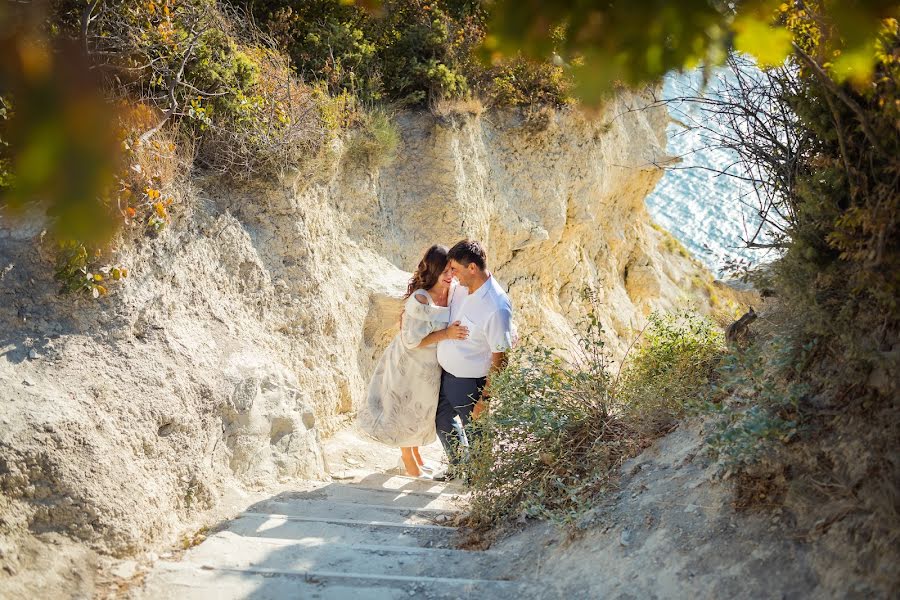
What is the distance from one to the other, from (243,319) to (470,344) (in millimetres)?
1888

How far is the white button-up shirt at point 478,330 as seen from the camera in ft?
17.7

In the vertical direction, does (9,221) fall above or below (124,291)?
above

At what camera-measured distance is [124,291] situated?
4.73 metres

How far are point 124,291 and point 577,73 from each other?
3.47 meters

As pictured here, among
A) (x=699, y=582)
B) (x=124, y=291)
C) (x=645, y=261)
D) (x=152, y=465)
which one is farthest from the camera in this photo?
(x=645, y=261)

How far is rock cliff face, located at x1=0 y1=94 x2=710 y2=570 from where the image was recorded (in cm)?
391

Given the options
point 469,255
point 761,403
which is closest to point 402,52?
point 469,255

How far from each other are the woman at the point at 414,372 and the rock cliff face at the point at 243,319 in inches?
22.1

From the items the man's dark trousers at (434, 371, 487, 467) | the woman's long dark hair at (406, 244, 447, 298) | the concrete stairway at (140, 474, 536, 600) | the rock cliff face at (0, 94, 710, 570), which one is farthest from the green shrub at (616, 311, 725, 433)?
the woman's long dark hair at (406, 244, 447, 298)

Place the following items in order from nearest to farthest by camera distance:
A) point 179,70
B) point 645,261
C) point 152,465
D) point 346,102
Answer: point 152,465 < point 179,70 < point 346,102 < point 645,261

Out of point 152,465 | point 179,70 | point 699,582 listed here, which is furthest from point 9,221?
point 699,582

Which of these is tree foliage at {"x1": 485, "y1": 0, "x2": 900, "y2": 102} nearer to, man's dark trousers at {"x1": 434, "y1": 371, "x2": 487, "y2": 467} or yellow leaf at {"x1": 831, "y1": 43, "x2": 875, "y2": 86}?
yellow leaf at {"x1": 831, "y1": 43, "x2": 875, "y2": 86}

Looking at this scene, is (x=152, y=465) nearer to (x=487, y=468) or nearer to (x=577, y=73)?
(x=487, y=468)

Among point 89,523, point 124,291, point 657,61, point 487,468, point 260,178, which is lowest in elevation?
point 487,468
